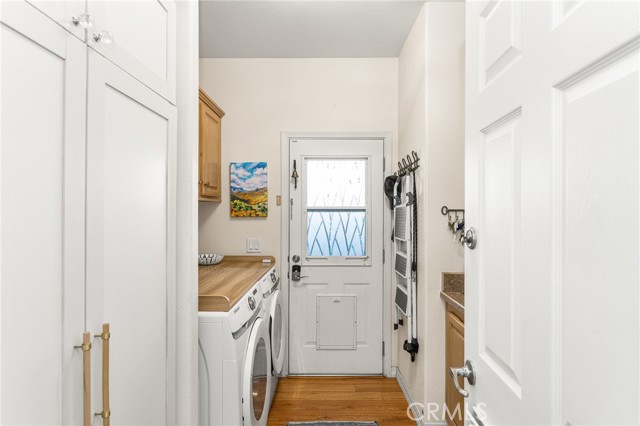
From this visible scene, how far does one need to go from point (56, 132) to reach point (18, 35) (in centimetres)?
18

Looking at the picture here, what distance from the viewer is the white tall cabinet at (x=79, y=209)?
667 mm

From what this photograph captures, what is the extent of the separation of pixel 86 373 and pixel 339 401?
7.18ft

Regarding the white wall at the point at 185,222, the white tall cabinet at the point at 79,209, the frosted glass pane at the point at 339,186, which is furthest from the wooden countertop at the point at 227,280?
the frosted glass pane at the point at 339,186

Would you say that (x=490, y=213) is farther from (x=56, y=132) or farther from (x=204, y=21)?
(x=204, y=21)

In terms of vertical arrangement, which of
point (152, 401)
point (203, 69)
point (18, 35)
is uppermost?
point (203, 69)

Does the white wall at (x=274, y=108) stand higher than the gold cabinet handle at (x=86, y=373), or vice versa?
the white wall at (x=274, y=108)

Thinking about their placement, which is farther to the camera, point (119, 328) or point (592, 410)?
point (119, 328)

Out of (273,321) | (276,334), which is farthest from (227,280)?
(276,334)

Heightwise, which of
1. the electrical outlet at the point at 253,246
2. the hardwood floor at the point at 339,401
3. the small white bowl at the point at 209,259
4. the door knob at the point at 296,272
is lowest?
the hardwood floor at the point at 339,401

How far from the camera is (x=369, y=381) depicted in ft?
9.77

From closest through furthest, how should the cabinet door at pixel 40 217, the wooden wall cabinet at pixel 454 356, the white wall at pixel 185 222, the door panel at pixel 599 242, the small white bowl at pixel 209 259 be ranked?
the door panel at pixel 599 242 → the cabinet door at pixel 40 217 → the white wall at pixel 185 222 → the wooden wall cabinet at pixel 454 356 → the small white bowl at pixel 209 259

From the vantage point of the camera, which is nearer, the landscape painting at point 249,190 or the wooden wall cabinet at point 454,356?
the wooden wall cabinet at point 454,356

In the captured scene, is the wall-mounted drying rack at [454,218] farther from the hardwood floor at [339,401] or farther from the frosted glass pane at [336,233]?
the hardwood floor at [339,401]

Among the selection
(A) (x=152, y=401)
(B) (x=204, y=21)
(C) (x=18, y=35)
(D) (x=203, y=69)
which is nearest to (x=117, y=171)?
(C) (x=18, y=35)
